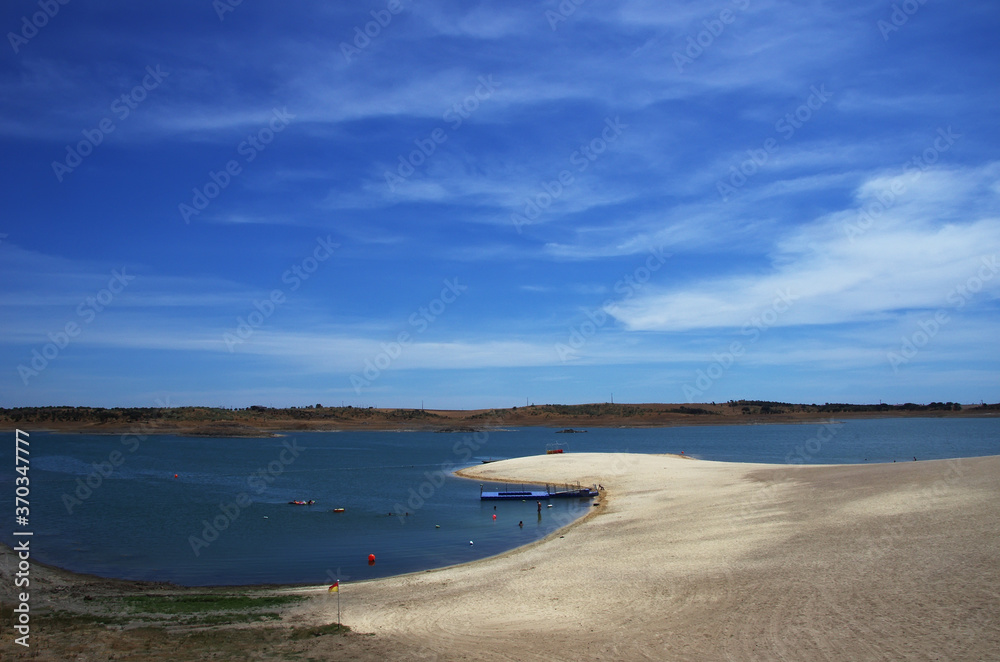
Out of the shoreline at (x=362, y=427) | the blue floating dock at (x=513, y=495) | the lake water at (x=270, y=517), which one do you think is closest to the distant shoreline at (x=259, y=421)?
the shoreline at (x=362, y=427)

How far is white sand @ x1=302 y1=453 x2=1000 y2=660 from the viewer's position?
46.0 ft

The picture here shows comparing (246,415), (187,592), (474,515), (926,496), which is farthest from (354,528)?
(246,415)

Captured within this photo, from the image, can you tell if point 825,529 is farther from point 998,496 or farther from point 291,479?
point 291,479

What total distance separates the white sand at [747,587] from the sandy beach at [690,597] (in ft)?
0.21

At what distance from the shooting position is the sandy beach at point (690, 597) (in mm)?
14172

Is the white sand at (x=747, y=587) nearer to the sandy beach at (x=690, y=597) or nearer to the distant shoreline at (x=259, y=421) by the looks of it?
the sandy beach at (x=690, y=597)

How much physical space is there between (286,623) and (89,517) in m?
28.9

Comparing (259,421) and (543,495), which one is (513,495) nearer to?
(543,495)

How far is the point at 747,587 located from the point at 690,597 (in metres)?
1.75

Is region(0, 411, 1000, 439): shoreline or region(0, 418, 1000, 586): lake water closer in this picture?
region(0, 418, 1000, 586): lake water

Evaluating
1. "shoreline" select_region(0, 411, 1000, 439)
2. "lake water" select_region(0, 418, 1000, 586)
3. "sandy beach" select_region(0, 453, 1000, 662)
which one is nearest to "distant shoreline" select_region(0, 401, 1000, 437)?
"shoreline" select_region(0, 411, 1000, 439)

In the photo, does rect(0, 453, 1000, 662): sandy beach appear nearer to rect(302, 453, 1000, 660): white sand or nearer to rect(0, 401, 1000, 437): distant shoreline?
rect(302, 453, 1000, 660): white sand

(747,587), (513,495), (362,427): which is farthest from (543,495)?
(362,427)

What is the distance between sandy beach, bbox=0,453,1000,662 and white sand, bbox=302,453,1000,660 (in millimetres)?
65
